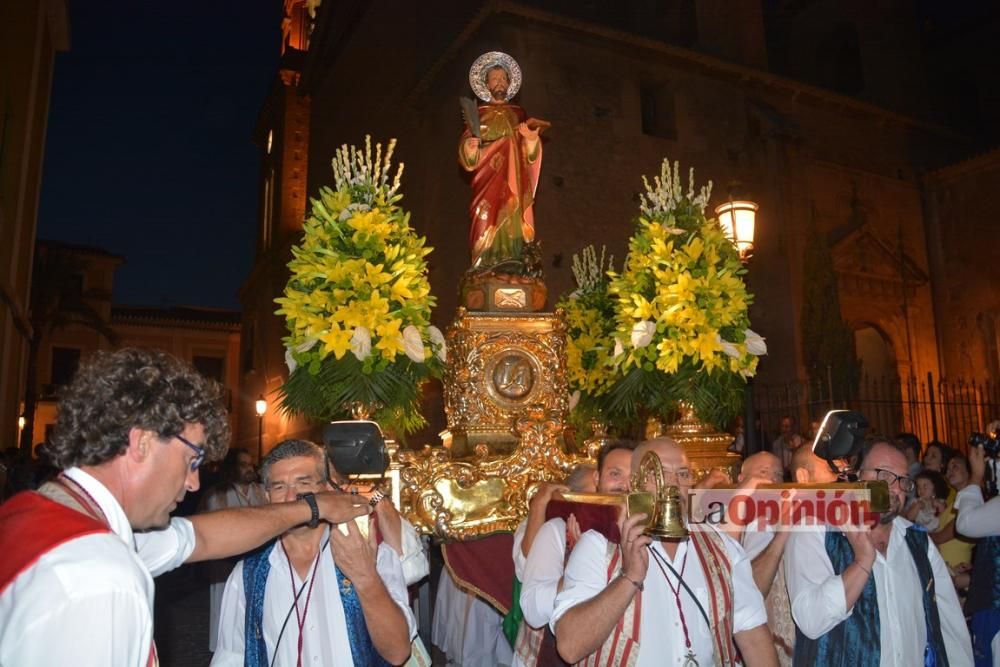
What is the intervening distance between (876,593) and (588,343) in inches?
156

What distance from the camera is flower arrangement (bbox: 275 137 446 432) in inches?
188

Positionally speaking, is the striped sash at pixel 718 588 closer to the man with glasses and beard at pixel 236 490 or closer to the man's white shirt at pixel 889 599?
the man's white shirt at pixel 889 599

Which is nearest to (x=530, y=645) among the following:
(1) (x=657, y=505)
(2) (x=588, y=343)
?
(1) (x=657, y=505)

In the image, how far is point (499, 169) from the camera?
646 centimetres

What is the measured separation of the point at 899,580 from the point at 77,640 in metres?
3.11

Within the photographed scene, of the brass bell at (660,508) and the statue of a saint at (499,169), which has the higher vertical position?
the statue of a saint at (499,169)

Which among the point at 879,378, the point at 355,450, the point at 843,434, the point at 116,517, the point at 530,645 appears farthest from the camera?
the point at 879,378

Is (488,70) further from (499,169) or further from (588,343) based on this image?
(588,343)

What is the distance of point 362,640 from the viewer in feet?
9.22

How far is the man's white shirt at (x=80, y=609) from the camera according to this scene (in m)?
1.48

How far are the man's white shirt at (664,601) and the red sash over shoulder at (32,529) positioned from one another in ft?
5.70

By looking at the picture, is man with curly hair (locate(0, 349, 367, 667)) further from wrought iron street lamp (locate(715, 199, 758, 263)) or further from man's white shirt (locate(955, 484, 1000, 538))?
wrought iron street lamp (locate(715, 199, 758, 263))

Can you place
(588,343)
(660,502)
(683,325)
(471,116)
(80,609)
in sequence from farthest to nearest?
(588,343)
(471,116)
(683,325)
(660,502)
(80,609)

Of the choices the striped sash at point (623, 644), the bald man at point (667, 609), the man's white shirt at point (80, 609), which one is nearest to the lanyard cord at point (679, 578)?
the bald man at point (667, 609)
